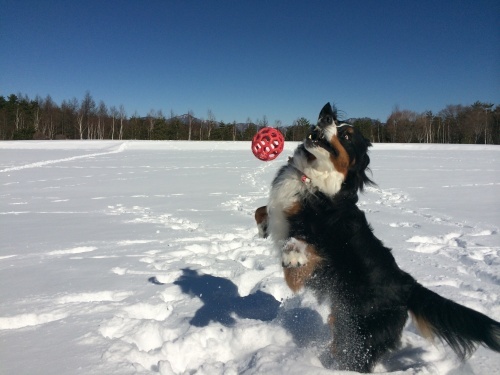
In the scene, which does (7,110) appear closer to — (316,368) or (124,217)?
(124,217)

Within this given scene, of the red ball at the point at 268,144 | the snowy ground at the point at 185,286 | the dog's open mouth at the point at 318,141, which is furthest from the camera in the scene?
the red ball at the point at 268,144

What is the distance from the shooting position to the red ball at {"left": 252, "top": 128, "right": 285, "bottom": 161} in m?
3.88

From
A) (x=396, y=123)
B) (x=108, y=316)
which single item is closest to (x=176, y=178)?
(x=108, y=316)

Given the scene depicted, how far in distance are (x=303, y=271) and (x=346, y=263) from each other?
12.2 inches

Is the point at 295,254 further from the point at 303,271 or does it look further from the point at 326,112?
the point at 326,112

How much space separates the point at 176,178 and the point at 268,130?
32.0 feet

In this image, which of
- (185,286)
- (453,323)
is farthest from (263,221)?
(453,323)

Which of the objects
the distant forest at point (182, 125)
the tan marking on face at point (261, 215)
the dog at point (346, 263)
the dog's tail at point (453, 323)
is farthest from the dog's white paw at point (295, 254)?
the distant forest at point (182, 125)

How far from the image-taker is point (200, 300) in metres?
3.49

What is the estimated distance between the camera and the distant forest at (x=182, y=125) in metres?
55.2

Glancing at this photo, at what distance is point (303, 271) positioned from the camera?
2.68 meters

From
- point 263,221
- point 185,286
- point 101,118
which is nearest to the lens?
point 263,221

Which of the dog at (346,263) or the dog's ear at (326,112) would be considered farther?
the dog's ear at (326,112)

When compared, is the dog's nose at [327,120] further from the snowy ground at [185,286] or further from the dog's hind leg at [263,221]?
the snowy ground at [185,286]
